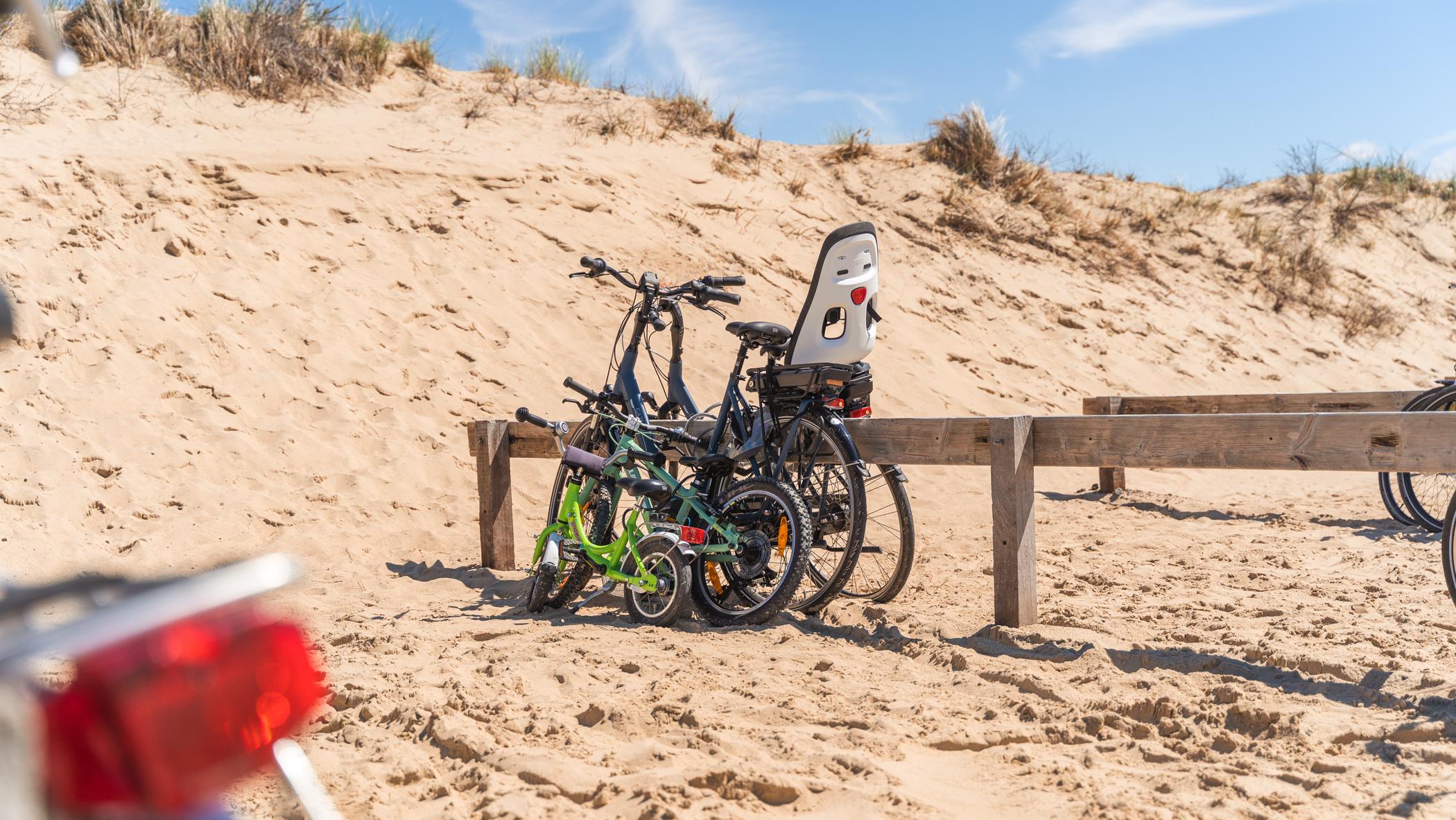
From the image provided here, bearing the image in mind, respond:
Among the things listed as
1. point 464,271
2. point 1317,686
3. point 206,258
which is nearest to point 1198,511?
point 1317,686

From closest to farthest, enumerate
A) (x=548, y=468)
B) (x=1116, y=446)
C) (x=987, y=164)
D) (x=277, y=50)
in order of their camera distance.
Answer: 1. (x=1116, y=446)
2. (x=548, y=468)
3. (x=277, y=50)
4. (x=987, y=164)

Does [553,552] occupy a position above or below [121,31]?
below

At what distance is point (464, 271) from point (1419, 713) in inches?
366

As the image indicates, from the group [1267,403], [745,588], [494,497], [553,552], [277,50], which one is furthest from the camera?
[277,50]

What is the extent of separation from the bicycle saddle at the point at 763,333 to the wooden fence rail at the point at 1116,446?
58 centimetres

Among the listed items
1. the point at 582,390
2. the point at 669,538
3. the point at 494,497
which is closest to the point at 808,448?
the point at 669,538

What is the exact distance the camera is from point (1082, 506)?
28.3 ft

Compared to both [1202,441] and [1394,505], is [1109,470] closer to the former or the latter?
[1394,505]

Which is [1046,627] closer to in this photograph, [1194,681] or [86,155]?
[1194,681]

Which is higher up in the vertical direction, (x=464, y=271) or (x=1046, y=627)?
(x=464, y=271)

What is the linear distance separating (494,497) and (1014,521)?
3377 mm

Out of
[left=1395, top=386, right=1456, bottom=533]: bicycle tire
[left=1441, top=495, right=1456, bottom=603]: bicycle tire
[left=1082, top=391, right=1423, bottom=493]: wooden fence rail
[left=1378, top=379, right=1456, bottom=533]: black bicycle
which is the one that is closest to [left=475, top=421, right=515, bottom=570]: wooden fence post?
[left=1082, top=391, right=1423, bottom=493]: wooden fence rail

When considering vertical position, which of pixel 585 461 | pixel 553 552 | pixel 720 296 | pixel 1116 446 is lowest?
pixel 553 552

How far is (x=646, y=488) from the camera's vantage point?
492cm
